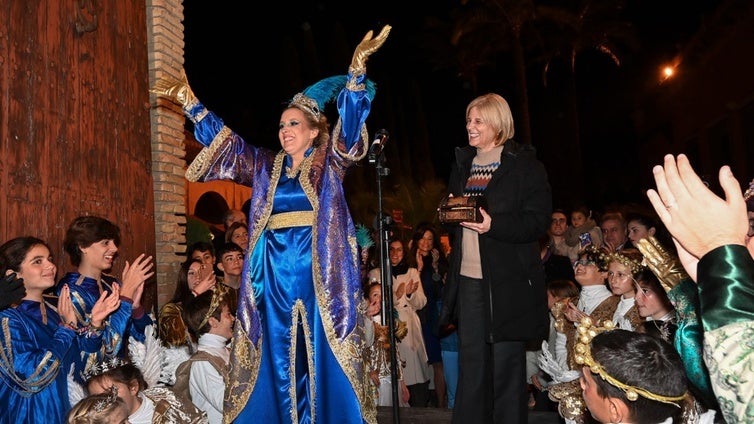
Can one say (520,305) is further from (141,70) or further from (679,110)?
(679,110)

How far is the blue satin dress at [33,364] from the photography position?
3.82 meters

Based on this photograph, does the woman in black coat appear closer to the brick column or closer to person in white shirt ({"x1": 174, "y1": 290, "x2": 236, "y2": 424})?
person in white shirt ({"x1": 174, "y1": 290, "x2": 236, "y2": 424})

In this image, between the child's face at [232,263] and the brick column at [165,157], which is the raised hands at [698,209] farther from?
the brick column at [165,157]

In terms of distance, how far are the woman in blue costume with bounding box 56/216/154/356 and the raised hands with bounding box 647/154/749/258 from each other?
3631 mm

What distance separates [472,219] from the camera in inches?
157

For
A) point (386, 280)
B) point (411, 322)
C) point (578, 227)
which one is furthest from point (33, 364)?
point (578, 227)

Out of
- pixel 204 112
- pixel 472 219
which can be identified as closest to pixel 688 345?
pixel 472 219

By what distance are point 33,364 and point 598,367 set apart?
114 inches

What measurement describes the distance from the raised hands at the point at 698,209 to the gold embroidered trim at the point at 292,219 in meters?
3.00

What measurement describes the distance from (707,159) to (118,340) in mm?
19214

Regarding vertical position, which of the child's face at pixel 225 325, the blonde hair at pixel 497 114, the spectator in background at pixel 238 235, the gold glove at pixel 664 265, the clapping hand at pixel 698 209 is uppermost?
the blonde hair at pixel 497 114

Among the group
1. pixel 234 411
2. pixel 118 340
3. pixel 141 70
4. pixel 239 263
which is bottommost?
pixel 234 411

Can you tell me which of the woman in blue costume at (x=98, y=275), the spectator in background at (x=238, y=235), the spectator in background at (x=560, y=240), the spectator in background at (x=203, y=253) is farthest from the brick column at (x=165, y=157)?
the spectator in background at (x=560, y=240)

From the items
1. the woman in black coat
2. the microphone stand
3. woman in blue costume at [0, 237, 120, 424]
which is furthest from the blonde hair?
woman in blue costume at [0, 237, 120, 424]
